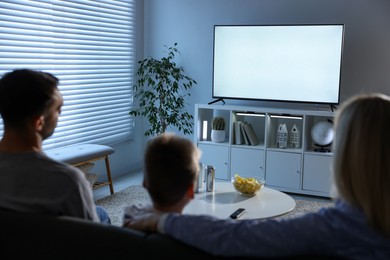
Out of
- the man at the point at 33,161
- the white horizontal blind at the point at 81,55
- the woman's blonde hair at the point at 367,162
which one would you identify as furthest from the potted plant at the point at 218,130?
the woman's blonde hair at the point at 367,162

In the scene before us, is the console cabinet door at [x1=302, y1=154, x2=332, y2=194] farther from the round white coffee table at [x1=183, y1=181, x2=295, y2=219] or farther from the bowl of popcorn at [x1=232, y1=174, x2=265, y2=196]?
the bowl of popcorn at [x1=232, y1=174, x2=265, y2=196]

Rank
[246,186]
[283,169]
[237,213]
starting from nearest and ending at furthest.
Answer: [237,213]
[246,186]
[283,169]

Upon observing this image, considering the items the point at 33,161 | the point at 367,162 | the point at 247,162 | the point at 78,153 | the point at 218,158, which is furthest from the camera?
the point at 218,158

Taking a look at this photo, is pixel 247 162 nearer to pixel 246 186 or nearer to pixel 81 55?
pixel 246 186

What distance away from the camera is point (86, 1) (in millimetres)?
4613

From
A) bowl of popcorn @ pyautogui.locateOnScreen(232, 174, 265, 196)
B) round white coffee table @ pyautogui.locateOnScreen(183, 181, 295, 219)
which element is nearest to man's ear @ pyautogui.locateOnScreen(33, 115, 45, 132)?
round white coffee table @ pyautogui.locateOnScreen(183, 181, 295, 219)

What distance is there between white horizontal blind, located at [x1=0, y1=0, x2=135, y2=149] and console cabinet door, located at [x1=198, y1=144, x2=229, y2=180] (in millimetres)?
1006

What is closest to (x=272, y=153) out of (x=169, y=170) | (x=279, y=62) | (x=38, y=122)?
(x=279, y=62)

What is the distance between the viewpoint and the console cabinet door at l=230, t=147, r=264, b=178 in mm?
4797

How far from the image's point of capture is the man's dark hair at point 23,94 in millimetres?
1542

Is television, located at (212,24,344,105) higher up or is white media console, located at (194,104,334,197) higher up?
television, located at (212,24,344,105)

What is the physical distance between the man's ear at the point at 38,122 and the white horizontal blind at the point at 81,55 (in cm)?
230

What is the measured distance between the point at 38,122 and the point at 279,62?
138 inches

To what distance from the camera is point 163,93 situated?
522 centimetres
